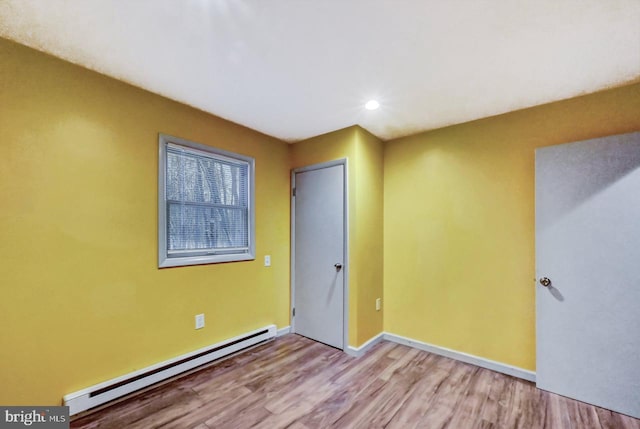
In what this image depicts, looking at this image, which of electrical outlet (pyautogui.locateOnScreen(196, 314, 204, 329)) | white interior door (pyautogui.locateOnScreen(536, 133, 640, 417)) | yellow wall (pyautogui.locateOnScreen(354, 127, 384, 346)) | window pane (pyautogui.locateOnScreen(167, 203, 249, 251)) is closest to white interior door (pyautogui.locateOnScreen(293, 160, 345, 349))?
yellow wall (pyautogui.locateOnScreen(354, 127, 384, 346))

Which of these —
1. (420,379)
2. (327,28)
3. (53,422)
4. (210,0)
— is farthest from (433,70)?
(53,422)

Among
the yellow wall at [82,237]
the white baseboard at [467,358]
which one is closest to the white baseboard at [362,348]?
the white baseboard at [467,358]

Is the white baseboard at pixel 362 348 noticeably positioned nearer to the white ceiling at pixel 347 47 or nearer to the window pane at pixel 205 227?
the window pane at pixel 205 227

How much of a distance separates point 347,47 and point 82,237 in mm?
2220

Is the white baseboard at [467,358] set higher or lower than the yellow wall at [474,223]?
lower

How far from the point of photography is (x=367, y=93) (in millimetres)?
2258

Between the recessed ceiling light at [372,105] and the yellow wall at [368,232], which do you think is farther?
the yellow wall at [368,232]

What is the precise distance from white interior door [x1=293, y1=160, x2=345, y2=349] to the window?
0.63 metres

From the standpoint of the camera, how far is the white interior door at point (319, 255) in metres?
3.01

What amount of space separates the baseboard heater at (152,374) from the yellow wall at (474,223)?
66.1 inches

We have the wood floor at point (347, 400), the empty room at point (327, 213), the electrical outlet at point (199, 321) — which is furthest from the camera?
the electrical outlet at point (199, 321)

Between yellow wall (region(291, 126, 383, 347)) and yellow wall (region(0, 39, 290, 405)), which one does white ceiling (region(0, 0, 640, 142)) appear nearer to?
yellow wall (region(0, 39, 290, 405))

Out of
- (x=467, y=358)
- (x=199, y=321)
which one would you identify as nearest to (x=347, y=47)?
(x=199, y=321)

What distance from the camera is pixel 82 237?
1.94 meters
